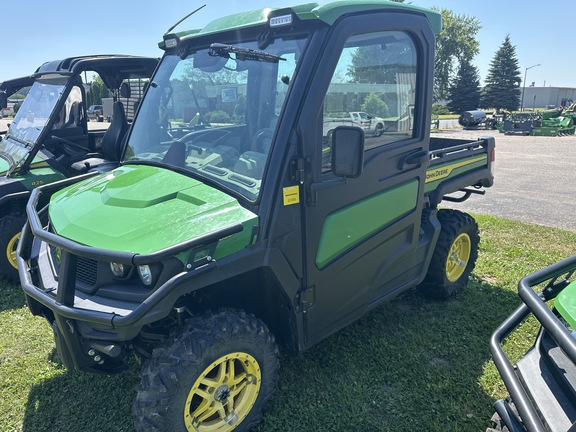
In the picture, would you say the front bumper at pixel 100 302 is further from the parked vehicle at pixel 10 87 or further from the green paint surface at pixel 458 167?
the parked vehicle at pixel 10 87

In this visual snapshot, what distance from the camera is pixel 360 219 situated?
2.86m

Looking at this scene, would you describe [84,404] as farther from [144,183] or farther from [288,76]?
[288,76]

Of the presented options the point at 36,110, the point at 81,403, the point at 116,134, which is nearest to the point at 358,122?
A: the point at 116,134

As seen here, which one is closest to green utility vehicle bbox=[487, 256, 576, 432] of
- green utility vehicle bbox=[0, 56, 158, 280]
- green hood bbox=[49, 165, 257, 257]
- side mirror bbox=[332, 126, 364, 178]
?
side mirror bbox=[332, 126, 364, 178]

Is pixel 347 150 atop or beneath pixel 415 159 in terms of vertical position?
atop

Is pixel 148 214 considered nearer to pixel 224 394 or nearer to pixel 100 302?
pixel 100 302

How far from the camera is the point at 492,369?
323 cm

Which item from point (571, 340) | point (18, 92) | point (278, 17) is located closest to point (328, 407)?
point (571, 340)

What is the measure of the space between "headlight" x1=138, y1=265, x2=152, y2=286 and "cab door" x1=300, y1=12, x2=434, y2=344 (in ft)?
3.02

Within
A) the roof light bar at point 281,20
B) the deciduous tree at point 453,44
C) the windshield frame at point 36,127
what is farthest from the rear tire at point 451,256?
the deciduous tree at point 453,44

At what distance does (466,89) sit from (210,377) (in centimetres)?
4637

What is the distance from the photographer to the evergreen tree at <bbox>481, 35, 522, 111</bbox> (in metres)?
42.9

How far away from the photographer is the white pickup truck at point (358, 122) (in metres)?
2.56

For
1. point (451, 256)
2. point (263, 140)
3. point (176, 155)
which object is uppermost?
point (263, 140)
